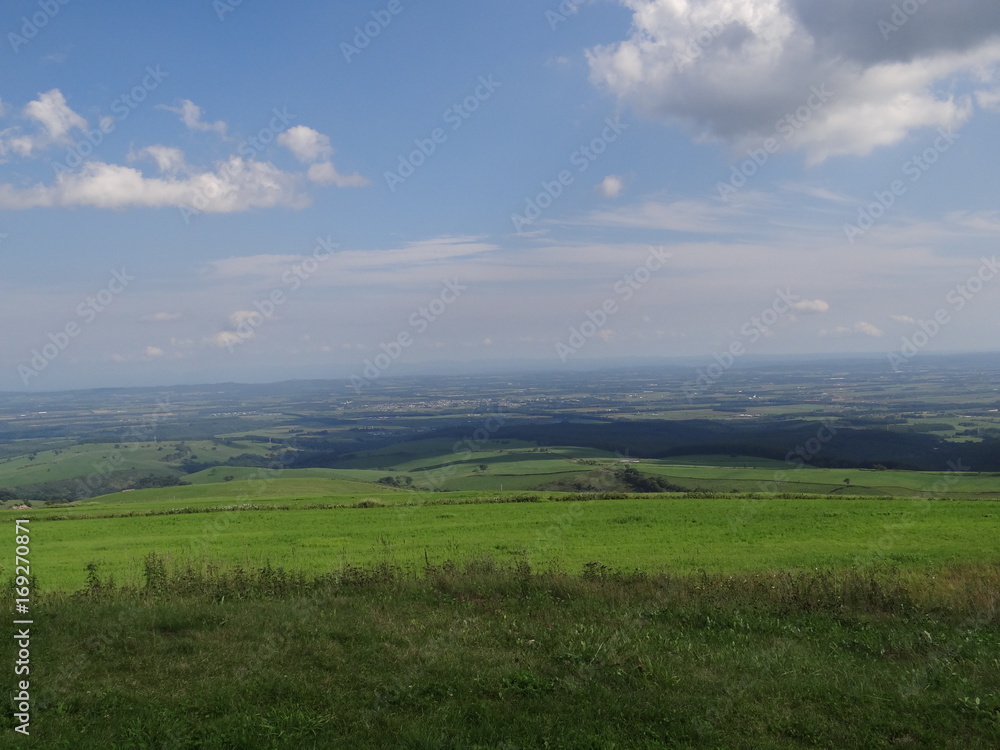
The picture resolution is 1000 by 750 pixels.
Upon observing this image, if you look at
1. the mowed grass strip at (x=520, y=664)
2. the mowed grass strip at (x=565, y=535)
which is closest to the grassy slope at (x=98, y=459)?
the mowed grass strip at (x=565, y=535)

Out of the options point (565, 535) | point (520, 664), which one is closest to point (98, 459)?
point (565, 535)

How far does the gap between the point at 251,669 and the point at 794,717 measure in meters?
6.51

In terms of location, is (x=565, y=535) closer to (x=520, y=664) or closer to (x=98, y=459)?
(x=520, y=664)

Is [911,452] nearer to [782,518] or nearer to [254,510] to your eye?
[782,518]

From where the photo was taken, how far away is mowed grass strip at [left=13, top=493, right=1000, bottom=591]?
18.5 m

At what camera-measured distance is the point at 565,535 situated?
2469 centimetres

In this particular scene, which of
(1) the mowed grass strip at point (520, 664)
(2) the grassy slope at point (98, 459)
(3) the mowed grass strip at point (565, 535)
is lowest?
(2) the grassy slope at point (98, 459)

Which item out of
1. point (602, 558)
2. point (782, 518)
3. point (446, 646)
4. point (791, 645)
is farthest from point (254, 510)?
point (791, 645)

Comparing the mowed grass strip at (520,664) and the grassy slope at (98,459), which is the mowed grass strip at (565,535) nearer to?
the mowed grass strip at (520,664)

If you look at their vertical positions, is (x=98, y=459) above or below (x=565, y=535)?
below

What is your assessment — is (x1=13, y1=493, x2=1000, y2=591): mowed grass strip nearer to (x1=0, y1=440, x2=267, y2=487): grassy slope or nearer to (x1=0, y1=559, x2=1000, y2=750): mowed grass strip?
(x1=0, y1=559, x2=1000, y2=750): mowed grass strip

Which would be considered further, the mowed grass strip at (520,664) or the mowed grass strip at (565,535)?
the mowed grass strip at (565,535)

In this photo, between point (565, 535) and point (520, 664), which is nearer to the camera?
point (520, 664)

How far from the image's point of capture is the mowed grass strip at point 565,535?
18.5 m
